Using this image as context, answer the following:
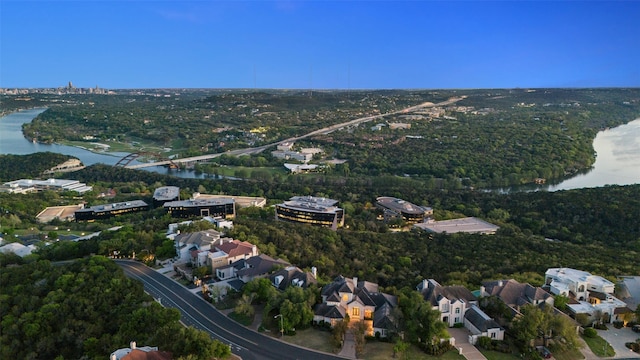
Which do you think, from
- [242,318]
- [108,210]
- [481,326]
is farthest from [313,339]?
[108,210]

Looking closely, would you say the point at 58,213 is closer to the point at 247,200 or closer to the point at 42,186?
the point at 42,186

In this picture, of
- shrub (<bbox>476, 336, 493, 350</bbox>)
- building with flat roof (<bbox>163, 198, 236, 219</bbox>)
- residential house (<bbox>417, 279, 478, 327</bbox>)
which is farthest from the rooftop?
shrub (<bbox>476, 336, 493, 350</bbox>)

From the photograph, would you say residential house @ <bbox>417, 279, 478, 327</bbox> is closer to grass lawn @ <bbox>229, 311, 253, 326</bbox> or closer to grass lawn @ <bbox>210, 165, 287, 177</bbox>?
grass lawn @ <bbox>229, 311, 253, 326</bbox>

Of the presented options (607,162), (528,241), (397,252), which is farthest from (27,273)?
(607,162)

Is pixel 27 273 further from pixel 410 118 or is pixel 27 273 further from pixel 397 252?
pixel 410 118

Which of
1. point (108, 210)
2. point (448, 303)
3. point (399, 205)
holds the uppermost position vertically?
point (448, 303)
